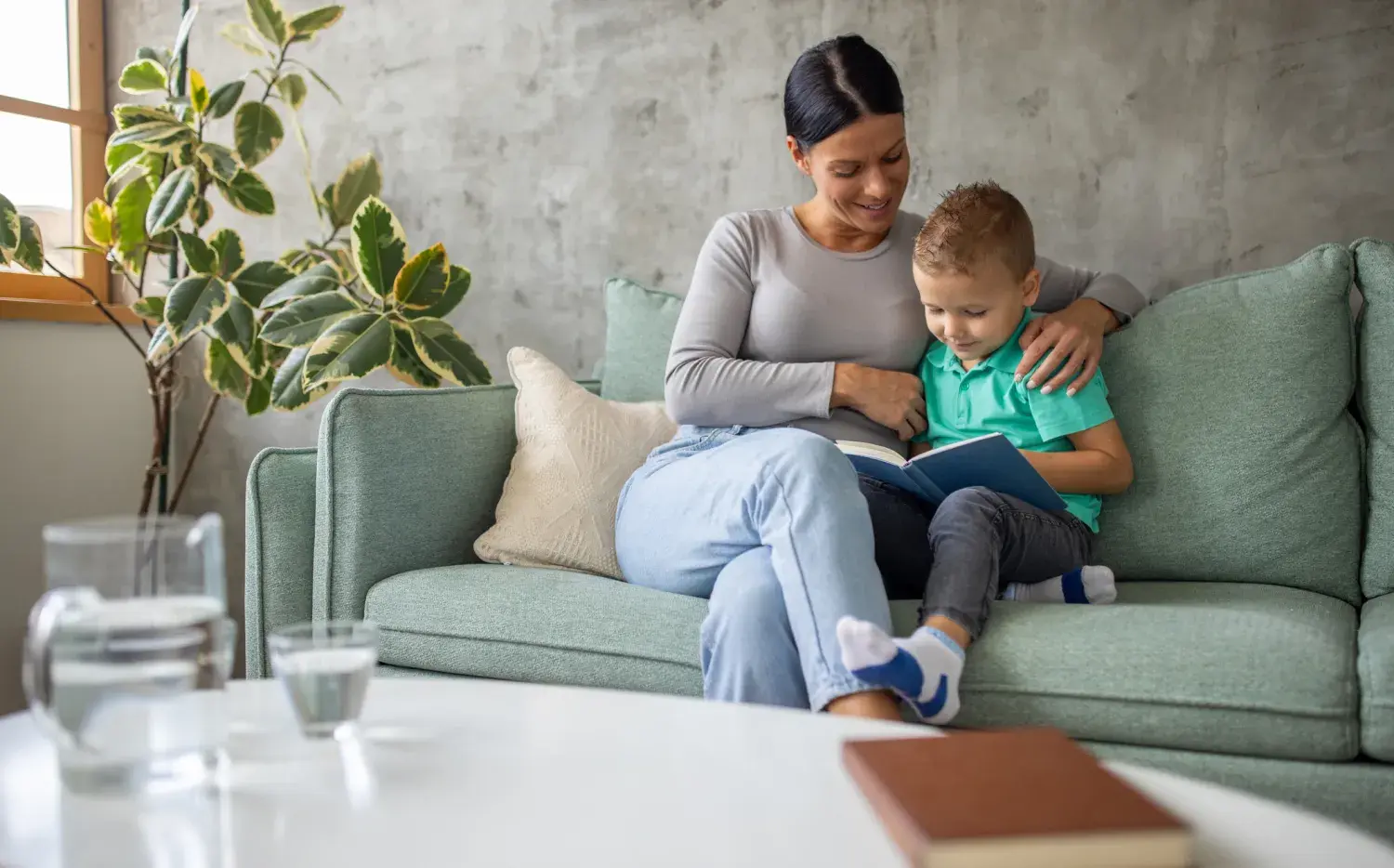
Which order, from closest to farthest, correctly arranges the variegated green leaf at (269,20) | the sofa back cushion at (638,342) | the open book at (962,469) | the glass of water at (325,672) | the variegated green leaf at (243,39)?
1. the glass of water at (325,672)
2. the open book at (962,469)
3. the sofa back cushion at (638,342)
4. the variegated green leaf at (269,20)
5. the variegated green leaf at (243,39)

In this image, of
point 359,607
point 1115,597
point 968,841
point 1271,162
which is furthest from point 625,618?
point 1271,162

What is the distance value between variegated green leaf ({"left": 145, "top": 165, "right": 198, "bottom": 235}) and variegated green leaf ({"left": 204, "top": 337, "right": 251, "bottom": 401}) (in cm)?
29

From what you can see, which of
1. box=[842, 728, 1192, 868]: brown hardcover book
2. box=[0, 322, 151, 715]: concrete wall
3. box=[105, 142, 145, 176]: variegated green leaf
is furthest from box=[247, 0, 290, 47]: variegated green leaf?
box=[842, 728, 1192, 868]: brown hardcover book

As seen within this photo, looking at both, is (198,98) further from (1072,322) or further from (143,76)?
(1072,322)

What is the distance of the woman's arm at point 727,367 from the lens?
1.72 meters

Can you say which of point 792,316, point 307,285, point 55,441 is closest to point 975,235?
point 792,316

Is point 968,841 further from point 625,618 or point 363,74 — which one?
point 363,74

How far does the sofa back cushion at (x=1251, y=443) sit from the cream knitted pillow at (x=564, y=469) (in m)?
0.77

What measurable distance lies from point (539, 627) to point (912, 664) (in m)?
0.61

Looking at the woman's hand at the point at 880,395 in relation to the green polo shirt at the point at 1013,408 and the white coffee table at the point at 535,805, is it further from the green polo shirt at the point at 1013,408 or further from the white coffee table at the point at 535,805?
the white coffee table at the point at 535,805

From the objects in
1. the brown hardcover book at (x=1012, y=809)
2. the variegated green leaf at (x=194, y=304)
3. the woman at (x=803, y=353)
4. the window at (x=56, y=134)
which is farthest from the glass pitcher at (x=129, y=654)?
the window at (x=56, y=134)

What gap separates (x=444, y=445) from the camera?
1857 mm

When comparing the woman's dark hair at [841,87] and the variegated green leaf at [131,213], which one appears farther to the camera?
the variegated green leaf at [131,213]

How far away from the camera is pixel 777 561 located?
1.31 metres
